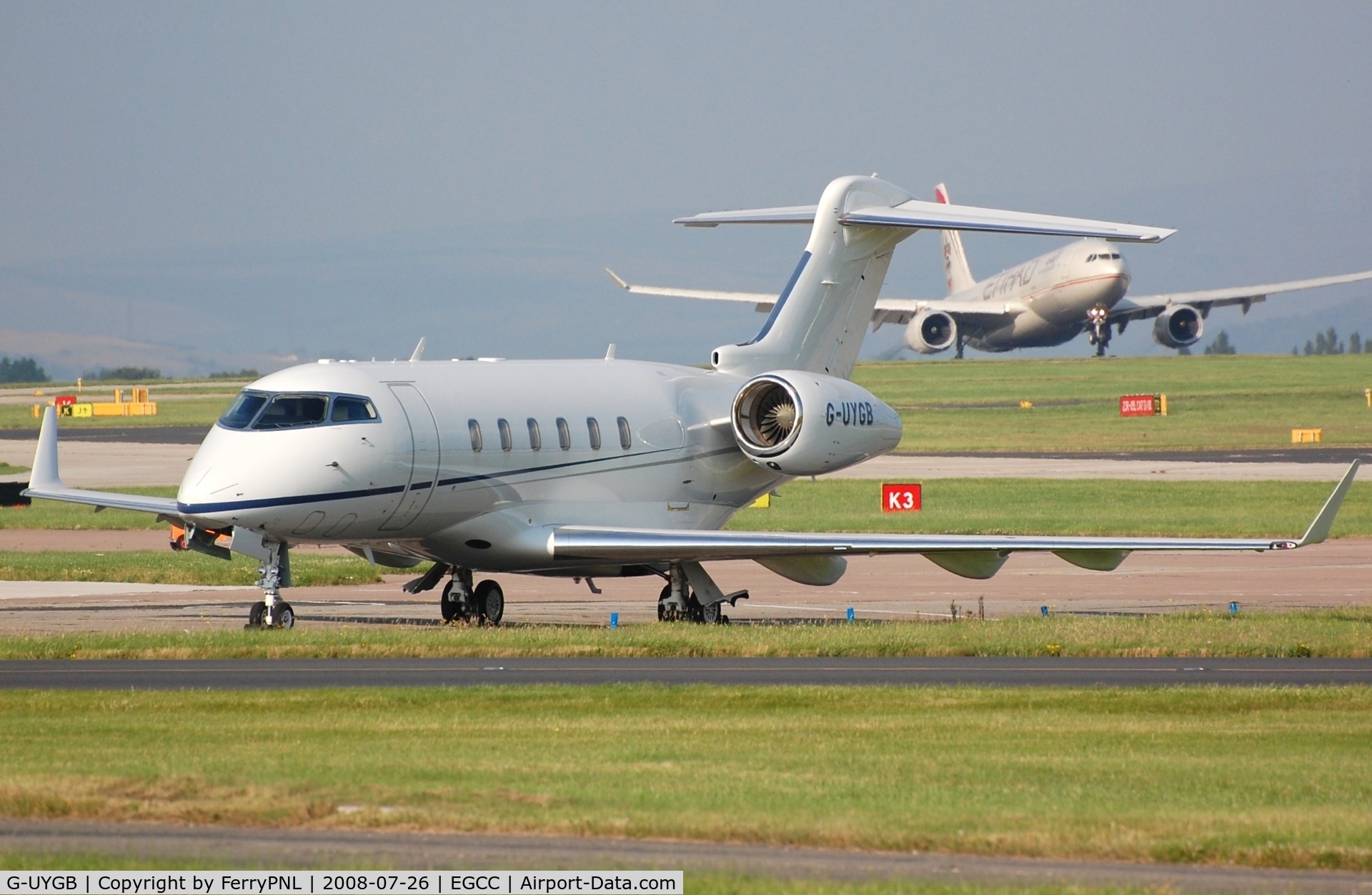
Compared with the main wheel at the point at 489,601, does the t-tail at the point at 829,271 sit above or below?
above

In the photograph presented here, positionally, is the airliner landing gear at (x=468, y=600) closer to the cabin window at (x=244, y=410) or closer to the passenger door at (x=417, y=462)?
the passenger door at (x=417, y=462)

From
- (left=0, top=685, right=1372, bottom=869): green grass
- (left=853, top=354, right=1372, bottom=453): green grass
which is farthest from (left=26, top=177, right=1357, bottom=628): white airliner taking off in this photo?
(left=853, top=354, right=1372, bottom=453): green grass

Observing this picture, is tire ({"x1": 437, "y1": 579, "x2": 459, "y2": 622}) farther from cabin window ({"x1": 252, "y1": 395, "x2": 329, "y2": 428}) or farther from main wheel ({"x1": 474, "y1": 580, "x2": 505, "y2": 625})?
cabin window ({"x1": 252, "y1": 395, "x2": 329, "y2": 428})

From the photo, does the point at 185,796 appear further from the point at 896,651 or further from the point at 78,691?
the point at 896,651

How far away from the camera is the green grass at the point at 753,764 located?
422 inches

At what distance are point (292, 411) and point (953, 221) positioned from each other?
10.0 meters

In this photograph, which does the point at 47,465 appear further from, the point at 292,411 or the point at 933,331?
the point at 933,331

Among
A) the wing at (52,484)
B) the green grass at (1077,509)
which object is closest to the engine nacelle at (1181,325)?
the green grass at (1077,509)

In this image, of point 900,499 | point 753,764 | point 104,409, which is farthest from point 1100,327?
point 753,764

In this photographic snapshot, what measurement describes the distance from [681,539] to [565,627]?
1.85m

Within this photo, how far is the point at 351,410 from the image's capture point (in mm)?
23375

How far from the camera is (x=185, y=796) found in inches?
452

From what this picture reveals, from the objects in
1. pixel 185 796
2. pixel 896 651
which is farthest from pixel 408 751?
pixel 896 651

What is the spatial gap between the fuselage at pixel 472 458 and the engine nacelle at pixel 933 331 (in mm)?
76937
